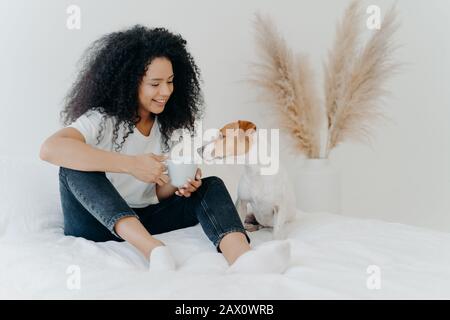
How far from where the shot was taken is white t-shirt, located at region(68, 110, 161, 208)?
147cm

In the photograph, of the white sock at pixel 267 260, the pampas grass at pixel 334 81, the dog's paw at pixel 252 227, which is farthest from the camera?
the pampas grass at pixel 334 81

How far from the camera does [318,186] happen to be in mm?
2285

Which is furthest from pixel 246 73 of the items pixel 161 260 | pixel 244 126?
pixel 161 260

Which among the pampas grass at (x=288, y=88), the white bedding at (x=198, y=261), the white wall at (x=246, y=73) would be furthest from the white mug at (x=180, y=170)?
the pampas grass at (x=288, y=88)

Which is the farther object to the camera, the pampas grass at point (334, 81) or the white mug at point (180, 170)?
the pampas grass at point (334, 81)

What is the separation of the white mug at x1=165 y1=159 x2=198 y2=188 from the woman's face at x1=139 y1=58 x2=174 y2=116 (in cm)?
28

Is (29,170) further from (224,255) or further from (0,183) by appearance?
(224,255)

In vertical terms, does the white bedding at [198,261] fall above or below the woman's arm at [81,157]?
below

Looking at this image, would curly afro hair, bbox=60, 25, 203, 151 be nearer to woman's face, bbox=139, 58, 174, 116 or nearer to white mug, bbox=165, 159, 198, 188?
woman's face, bbox=139, 58, 174, 116

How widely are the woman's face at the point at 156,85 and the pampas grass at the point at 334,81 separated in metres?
0.80

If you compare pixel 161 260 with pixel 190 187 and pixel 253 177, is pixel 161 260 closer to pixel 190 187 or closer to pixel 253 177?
pixel 190 187

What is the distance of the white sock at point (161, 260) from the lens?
1148mm

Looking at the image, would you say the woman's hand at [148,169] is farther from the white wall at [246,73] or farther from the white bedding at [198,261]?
the white wall at [246,73]
